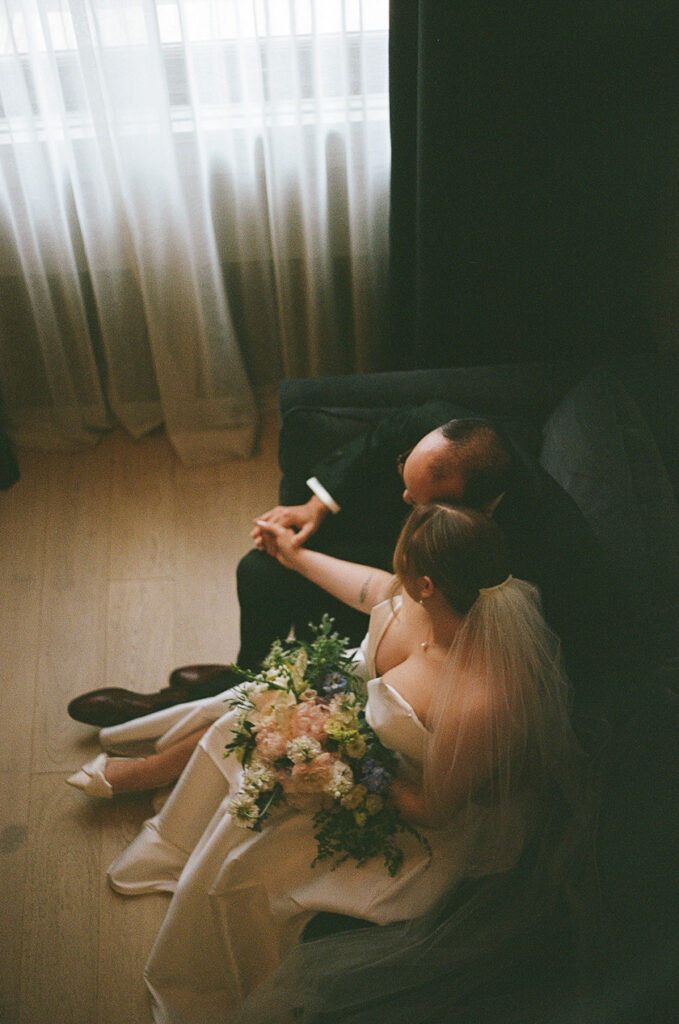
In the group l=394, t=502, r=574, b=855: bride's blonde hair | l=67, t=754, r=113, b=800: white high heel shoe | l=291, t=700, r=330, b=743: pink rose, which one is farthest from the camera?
l=67, t=754, r=113, b=800: white high heel shoe

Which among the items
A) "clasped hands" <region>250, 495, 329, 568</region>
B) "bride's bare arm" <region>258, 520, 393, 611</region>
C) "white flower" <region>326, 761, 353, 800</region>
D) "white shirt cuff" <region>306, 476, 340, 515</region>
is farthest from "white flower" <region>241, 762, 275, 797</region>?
"white shirt cuff" <region>306, 476, 340, 515</region>

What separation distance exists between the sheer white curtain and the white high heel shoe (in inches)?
42.8

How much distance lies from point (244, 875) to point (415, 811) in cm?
37

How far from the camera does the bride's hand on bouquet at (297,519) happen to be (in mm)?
1946

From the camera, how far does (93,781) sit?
1917 mm

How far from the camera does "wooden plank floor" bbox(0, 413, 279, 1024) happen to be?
1.77 metres

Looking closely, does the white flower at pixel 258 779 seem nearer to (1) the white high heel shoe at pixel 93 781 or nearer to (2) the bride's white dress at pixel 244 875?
(2) the bride's white dress at pixel 244 875

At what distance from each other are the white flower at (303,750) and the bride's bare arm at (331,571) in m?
0.39

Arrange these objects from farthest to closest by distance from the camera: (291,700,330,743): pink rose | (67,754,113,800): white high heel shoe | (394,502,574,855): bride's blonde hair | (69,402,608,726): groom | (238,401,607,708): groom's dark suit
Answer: (67,754,113,800): white high heel shoe, (238,401,607,708): groom's dark suit, (69,402,608,726): groom, (291,700,330,743): pink rose, (394,502,574,855): bride's blonde hair

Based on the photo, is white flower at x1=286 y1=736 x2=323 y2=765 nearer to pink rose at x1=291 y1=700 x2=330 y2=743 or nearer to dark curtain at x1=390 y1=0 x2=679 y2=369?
pink rose at x1=291 y1=700 x2=330 y2=743

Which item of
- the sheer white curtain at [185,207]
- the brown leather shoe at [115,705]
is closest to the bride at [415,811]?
the brown leather shoe at [115,705]

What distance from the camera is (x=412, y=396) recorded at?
204 centimetres

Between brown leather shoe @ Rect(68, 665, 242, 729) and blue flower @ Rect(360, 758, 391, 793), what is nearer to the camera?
blue flower @ Rect(360, 758, 391, 793)

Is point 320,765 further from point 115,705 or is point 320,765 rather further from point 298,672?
point 115,705
